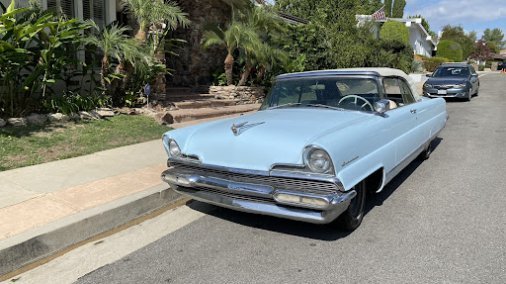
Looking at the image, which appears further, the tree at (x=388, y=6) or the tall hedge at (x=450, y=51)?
the tree at (x=388, y=6)

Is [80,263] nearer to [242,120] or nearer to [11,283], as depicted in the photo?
[11,283]

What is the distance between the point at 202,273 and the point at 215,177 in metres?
0.96

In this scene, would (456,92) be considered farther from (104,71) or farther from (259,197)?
(259,197)

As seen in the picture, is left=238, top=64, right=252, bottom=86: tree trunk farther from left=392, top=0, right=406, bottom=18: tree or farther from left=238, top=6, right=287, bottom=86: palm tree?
left=392, top=0, right=406, bottom=18: tree

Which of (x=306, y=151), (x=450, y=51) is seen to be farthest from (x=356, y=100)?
(x=450, y=51)

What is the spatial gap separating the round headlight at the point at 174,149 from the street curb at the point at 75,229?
0.71 meters

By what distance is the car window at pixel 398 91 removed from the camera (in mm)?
5301

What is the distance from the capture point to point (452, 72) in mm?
17891

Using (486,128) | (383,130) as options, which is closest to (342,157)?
(383,130)

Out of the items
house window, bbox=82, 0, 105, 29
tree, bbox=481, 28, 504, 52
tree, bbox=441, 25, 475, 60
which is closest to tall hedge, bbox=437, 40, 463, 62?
tree, bbox=441, 25, 475, 60

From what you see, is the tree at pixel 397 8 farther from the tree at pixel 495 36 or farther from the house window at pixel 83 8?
the tree at pixel 495 36

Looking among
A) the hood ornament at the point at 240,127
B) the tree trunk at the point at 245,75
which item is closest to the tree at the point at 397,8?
the tree trunk at the point at 245,75

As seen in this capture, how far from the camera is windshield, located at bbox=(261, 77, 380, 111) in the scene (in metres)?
4.92

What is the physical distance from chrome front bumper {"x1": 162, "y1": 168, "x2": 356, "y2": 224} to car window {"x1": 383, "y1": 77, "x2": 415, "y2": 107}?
2052 mm
